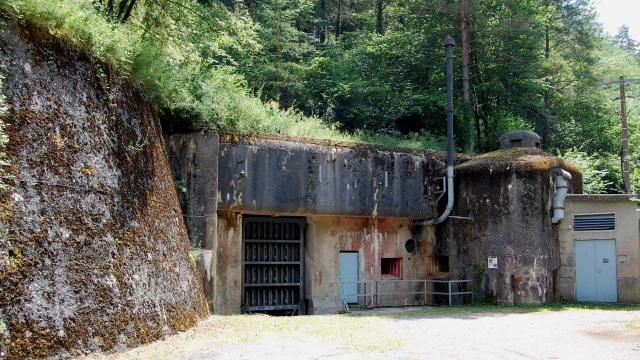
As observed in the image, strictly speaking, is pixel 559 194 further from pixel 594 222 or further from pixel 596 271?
pixel 596 271

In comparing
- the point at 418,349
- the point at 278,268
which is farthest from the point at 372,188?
the point at 418,349

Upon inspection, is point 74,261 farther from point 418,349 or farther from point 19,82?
point 418,349

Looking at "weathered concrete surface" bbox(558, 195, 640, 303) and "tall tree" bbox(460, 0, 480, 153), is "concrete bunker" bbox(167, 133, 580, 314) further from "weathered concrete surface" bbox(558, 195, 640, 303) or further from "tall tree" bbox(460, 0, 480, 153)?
"tall tree" bbox(460, 0, 480, 153)

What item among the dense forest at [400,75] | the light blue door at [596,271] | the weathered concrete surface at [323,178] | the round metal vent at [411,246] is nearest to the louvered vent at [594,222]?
the light blue door at [596,271]

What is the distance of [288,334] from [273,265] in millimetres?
5556

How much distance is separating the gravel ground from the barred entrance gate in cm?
267

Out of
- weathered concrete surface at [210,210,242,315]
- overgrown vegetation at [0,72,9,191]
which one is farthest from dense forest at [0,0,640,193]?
overgrown vegetation at [0,72,9,191]

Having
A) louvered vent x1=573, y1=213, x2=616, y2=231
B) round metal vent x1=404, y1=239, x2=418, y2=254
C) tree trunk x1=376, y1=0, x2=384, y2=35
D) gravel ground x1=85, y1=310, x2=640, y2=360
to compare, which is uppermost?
tree trunk x1=376, y1=0, x2=384, y2=35

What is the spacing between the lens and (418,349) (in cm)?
875

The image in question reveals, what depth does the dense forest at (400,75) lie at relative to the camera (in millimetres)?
14664

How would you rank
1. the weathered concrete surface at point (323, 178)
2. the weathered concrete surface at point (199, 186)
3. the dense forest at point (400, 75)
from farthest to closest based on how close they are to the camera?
the dense forest at point (400, 75), the weathered concrete surface at point (323, 178), the weathered concrete surface at point (199, 186)

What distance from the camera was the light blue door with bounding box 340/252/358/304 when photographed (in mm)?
15859

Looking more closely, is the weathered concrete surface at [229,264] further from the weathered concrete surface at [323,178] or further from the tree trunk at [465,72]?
the tree trunk at [465,72]

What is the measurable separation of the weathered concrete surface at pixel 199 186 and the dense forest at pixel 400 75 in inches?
17.9
